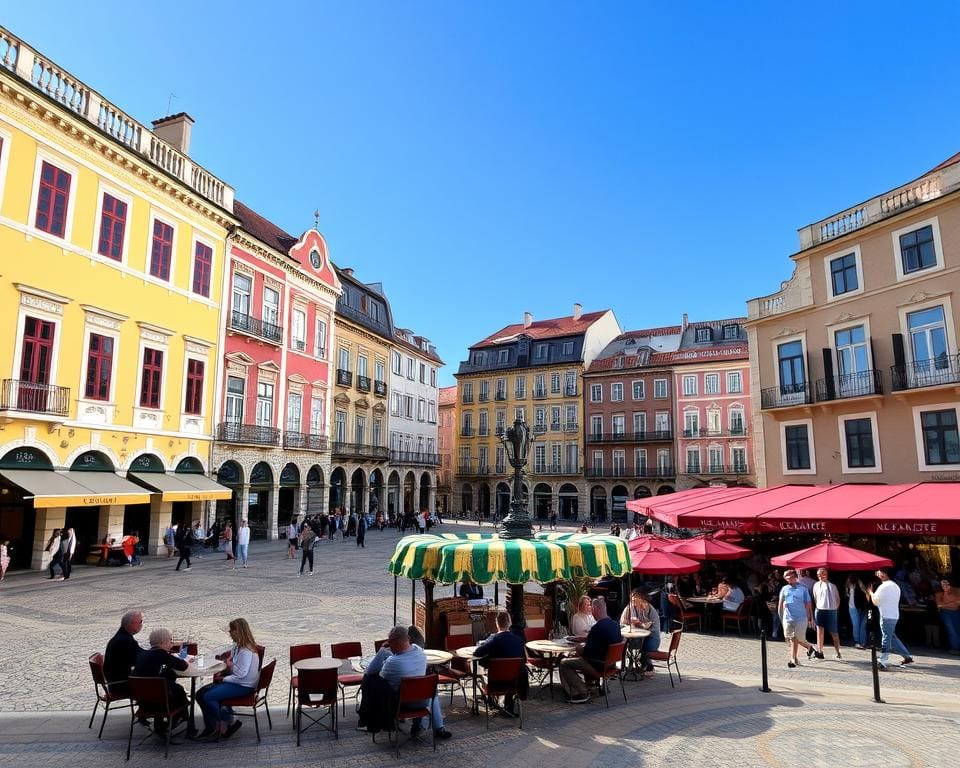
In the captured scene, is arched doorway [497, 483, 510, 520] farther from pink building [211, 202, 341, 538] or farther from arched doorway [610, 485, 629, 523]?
pink building [211, 202, 341, 538]

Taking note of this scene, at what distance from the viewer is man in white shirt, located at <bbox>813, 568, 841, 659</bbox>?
11.2m

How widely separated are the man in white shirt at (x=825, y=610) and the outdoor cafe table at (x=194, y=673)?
990 centimetres

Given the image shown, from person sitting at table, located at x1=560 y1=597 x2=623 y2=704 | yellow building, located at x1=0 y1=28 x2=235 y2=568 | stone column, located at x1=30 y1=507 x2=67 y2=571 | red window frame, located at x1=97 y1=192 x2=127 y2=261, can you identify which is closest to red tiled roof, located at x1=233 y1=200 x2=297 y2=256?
yellow building, located at x1=0 y1=28 x2=235 y2=568

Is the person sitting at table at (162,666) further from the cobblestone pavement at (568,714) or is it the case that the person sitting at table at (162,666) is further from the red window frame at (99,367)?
the red window frame at (99,367)

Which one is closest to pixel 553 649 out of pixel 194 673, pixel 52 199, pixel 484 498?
pixel 194 673

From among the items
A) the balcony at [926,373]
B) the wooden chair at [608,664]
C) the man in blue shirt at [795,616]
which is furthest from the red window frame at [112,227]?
the balcony at [926,373]

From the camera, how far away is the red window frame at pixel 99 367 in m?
20.9

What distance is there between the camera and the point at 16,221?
18625 millimetres

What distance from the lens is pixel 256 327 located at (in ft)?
97.0

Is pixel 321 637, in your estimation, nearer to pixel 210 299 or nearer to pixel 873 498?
pixel 873 498

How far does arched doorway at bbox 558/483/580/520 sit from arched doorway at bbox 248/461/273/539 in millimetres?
30065

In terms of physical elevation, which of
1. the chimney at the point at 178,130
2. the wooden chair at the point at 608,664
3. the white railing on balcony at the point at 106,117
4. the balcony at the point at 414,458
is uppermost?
the chimney at the point at 178,130

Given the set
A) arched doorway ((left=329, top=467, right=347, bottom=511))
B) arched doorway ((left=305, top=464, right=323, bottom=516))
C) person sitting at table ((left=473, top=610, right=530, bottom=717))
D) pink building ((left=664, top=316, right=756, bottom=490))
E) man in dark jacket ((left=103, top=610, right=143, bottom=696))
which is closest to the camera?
man in dark jacket ((left=103, top=610, right=143, bottom=696))

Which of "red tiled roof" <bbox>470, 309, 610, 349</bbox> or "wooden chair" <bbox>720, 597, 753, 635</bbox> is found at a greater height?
"red tiled roof" <bbox>470, 309, 610, 349</bbox>
